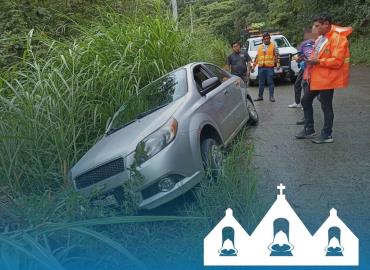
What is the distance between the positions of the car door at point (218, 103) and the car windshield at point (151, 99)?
0.24 metres

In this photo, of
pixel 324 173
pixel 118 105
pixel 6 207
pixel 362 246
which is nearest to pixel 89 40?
pixel 118 105

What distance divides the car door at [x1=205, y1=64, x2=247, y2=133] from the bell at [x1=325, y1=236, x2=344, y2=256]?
8.77ft

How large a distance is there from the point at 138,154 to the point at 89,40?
3858 mm

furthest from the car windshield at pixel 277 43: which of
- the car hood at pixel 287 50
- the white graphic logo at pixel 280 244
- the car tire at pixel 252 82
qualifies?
the white graphic logo at pixel 280 244

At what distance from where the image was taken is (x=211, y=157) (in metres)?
4.13

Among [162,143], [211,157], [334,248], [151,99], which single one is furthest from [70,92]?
[334,248]

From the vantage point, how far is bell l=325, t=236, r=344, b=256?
110 inches

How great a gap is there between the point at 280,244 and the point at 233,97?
3.24 meters

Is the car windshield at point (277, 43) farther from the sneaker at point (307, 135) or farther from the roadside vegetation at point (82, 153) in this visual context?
the sneaker at point (307, 135)

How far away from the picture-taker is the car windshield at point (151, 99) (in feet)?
15.7

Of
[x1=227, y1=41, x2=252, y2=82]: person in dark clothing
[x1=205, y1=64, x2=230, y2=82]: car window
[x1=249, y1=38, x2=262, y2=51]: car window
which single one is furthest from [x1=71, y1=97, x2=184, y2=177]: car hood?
[x1=249, y1=38, x2=262, y2=51]: car window

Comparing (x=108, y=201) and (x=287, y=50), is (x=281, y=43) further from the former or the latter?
(x=108, y=201)

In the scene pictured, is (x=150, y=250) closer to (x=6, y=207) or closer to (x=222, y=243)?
(x=222, y=243)

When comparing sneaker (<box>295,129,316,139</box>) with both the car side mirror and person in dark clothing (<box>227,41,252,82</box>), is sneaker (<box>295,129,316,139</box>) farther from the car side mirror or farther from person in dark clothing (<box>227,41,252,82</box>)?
person in dark clothing (<box>227,41,252,82</box>)
